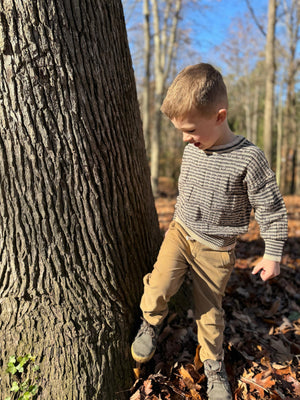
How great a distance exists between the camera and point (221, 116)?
1.74m

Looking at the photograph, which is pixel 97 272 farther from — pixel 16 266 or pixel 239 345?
pixel 239 345

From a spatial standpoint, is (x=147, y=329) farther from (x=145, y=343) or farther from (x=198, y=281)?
(x=198, y=281)

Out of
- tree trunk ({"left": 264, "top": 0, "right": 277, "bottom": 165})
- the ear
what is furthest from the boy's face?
tree trunk ({"left": 264, "top": 0, "right": 277, "bottom": 165})

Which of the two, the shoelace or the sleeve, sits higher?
the sleeve

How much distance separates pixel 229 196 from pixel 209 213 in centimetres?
17

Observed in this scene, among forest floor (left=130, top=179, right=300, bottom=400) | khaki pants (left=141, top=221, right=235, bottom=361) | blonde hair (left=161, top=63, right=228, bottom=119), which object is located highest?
blonde hair (left=161, top=63, right=228, bottom=119)

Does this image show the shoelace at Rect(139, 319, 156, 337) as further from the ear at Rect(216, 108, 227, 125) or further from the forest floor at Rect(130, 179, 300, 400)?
the ear at Rect(216, 108, 227, 125)

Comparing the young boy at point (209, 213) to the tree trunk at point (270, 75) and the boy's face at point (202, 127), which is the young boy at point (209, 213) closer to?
the boy's face at point (202, 127)

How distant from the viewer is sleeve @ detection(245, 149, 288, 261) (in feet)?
5.76

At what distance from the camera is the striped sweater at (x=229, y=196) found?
1.77 m

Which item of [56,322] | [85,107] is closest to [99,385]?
[56,322]

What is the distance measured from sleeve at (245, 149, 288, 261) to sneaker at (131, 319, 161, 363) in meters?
0.92

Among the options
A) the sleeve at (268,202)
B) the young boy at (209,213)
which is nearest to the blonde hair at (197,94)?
the young boy at (209,213)

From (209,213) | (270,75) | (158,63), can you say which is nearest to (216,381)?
(209,213)
